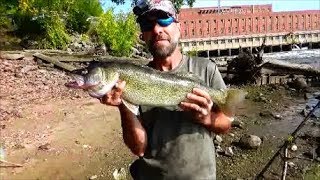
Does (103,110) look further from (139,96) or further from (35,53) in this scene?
(139,96)

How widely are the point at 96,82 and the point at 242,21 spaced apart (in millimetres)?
60547

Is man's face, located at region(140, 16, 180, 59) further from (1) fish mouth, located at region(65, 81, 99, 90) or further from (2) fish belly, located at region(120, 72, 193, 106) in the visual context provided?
(1) fish mouth, located at region(65, 81, 99, 90)

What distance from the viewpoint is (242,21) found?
203ft

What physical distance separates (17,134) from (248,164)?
5821 mm

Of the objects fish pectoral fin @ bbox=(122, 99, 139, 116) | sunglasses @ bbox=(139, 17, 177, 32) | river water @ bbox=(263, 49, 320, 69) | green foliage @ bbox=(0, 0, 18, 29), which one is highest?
green foliage @ bbox=(0, 0, 18, 29)

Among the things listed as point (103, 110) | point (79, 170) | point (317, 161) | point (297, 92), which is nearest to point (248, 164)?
point (317, 161)

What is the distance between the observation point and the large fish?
332 cm

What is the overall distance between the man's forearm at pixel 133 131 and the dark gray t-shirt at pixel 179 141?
2.1 inches

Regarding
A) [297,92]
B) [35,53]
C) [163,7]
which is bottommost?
[297,92]

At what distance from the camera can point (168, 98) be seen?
11.2ft

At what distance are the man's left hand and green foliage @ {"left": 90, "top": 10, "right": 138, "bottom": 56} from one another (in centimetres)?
2349

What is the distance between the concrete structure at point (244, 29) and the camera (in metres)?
59.3

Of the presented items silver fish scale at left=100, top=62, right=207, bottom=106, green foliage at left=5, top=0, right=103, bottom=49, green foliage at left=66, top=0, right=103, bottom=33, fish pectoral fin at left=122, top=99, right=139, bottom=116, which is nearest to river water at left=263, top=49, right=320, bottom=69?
green foliage at left=66, top=0, right=103, bottom=33

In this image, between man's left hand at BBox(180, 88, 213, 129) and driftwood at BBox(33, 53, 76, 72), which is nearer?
man's left hand at BBox(180, 88, 213, 129)
